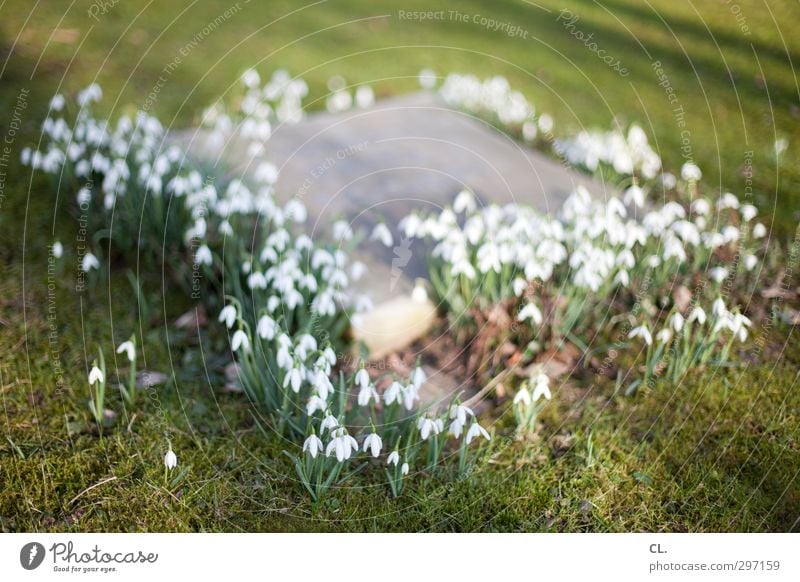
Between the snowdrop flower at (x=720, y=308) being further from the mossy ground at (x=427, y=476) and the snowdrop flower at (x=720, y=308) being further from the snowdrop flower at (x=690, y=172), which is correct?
the snowdrop flower at (x=690, y=172)

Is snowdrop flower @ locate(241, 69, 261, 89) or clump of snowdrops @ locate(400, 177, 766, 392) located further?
snowdrop flower @ locate(241, 69, 261, 89)

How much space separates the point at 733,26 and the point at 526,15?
1.53m

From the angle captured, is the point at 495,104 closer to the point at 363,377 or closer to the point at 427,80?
the point at 427,80

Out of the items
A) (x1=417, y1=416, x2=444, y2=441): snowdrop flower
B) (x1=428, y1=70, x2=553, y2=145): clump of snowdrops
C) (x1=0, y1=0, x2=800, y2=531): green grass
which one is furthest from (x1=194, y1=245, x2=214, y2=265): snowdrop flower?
(x1=428, y1=70, x2=553, y2=145): clump of snowdrops

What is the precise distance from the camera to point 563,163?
4227 millimetres

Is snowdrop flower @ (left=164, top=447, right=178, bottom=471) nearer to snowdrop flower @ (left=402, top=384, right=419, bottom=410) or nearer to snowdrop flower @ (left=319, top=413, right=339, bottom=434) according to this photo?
snowdrop flower @ (left=319, top=413, right=339, bottom=434)

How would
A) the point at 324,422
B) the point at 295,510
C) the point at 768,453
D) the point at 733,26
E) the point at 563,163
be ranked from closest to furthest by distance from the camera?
the point at 324,422
the point at 295,510
the point at 768,453
the point at 563,163
the point at 733,26
